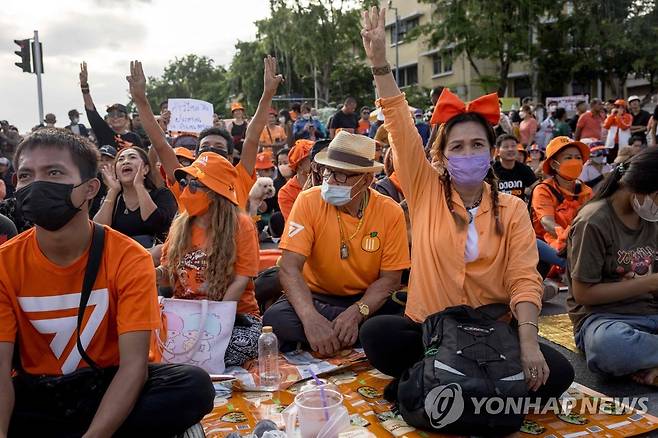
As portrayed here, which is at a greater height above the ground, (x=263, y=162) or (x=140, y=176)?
(x=263, y=162)

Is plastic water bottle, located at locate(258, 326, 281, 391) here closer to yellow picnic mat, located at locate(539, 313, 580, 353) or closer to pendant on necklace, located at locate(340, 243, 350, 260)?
pendant on necklace, located at locate(340, 243, 350, 260)

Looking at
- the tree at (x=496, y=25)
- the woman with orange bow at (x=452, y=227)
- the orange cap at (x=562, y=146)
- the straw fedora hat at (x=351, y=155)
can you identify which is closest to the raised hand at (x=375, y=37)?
the woman with orange bow at (x=452, y=227)

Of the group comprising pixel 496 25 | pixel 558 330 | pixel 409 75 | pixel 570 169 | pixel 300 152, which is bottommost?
pixel 558 330

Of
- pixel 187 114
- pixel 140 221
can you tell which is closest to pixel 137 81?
pixel 140 221

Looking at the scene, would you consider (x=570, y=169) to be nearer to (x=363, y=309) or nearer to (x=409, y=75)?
(x=363, y=309)

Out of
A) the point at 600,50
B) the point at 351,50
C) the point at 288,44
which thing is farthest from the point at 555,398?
the point at 351,50

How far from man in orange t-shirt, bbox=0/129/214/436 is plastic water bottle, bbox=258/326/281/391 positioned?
93cm

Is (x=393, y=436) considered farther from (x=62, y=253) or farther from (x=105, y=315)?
(x=62, y=253)

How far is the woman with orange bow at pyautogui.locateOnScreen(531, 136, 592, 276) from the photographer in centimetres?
571

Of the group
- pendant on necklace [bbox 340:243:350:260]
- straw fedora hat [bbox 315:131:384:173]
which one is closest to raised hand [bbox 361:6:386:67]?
straw fedora hat [bbox 315:131:384:173]

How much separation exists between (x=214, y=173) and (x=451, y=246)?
161cm

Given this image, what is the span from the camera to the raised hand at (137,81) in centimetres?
456

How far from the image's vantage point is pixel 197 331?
3.44 m

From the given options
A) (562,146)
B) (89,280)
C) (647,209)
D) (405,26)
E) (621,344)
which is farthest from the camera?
(405,26)
